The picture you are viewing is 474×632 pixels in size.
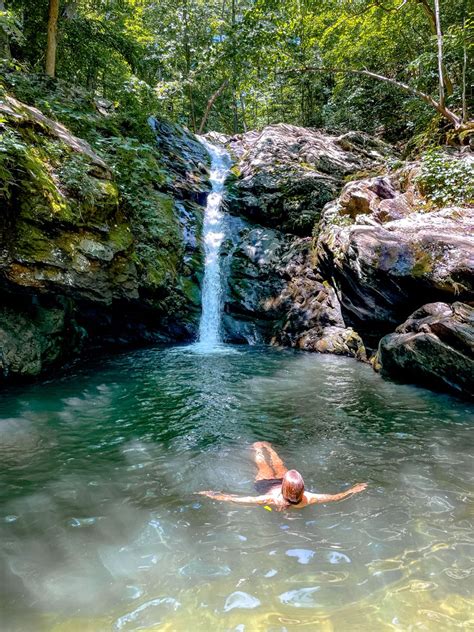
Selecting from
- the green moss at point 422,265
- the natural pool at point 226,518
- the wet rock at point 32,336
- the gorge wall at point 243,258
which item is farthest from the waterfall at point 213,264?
the green moss at point 422,265

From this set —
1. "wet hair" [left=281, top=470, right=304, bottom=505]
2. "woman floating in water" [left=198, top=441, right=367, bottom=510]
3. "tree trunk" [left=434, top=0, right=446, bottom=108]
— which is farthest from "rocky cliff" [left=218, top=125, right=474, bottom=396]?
"wet hair" [left=281, top=470, right=304, bottom=505]

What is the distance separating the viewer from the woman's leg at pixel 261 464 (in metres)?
4.89

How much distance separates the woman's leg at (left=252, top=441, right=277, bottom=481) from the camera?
193 inches

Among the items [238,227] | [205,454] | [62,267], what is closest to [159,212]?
[238,227]

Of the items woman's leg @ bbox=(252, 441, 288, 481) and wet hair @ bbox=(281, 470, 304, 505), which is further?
woman's leg @ bbox=(252, 441, 288, 481)

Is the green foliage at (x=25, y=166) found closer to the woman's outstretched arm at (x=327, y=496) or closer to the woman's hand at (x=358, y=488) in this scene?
the woman's outstretched arm at (x=327, y=496)

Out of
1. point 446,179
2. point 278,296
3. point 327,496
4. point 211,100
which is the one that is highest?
point 211,100

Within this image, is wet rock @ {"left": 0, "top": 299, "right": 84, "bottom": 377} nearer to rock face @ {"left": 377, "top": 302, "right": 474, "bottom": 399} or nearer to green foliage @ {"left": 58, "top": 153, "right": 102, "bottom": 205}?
green foliage @ {"left": 58, "top": 153, "right": 102, "bottom": 205}

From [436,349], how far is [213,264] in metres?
9.06

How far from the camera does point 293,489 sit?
4.05 m

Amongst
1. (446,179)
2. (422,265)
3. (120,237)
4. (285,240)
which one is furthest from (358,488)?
(285,240)

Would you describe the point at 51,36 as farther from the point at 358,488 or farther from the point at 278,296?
the point at 358,488

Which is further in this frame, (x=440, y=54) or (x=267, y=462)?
(x=440, y=54)

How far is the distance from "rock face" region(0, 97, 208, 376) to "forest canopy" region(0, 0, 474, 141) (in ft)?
8.54
